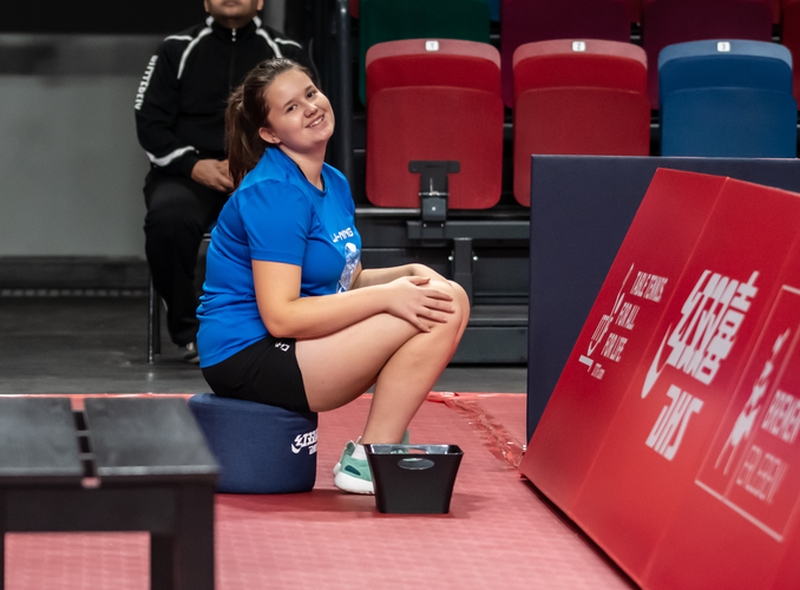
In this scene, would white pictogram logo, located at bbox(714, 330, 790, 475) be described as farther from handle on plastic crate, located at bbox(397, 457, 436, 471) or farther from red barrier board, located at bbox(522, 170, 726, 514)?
handle on plastic crate, located at bbox(397, 457, 436, 471)

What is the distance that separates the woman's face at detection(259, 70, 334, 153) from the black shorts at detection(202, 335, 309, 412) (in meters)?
0.41

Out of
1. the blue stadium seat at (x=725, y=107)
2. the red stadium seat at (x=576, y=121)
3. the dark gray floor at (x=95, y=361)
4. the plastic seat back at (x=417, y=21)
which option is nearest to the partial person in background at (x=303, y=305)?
the dark gray floor at (x=95, y=361)

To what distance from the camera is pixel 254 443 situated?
2439 mm

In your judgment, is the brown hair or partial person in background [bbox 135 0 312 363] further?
partial person in background [bbox 135 0 312 363]

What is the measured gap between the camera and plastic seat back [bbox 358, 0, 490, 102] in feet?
15.9

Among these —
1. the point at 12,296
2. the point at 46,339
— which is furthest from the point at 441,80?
the point at 12,296

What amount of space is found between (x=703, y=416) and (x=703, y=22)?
358 centimetres

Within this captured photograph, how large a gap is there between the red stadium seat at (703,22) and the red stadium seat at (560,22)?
163 millimetres

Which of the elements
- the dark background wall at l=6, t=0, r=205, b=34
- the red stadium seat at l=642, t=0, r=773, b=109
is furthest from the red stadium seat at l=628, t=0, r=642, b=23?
the dark background wall at l=6, t=0, r=205, b=34

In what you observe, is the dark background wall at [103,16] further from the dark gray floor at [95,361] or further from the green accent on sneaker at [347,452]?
the green accent on sneaker at [347,452]

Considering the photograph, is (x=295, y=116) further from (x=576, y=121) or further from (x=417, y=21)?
(x=417, y=21)

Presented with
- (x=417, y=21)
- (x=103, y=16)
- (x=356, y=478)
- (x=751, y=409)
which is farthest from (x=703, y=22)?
(x=751, y=409)

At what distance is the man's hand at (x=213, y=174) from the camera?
4016 millimetres

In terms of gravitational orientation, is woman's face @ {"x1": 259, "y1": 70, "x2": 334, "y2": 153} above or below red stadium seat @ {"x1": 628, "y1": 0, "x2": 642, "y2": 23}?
below
